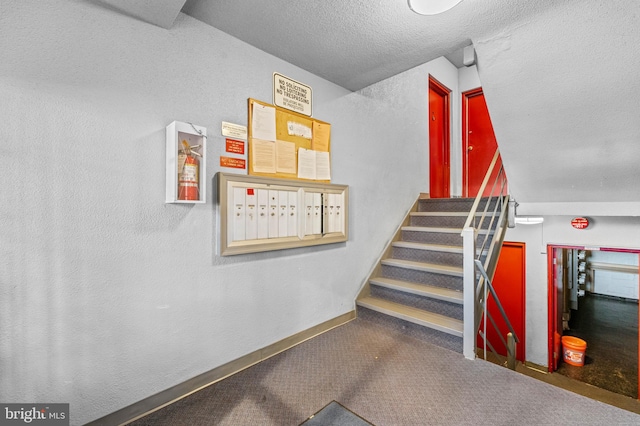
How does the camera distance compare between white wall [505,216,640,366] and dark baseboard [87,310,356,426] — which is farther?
white wall [505,216,640,366]

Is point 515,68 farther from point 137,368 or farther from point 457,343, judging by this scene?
point 137,368

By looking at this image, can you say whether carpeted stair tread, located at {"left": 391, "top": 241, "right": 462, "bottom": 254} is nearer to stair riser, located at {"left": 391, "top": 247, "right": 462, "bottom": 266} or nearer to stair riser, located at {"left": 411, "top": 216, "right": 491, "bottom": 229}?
stair riser, located at {"left": 391, "top": 247, "right": 462, "bottom": 266}

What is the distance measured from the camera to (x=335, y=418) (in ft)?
4.76

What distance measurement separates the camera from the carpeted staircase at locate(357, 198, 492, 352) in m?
2.30

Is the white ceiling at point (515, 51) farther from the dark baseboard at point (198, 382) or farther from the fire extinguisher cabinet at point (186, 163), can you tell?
the dark baseboard at point (198, 382)

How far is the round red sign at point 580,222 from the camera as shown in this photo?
350cm

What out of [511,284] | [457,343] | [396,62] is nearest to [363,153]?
[396,62]

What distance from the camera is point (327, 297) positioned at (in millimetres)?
2479

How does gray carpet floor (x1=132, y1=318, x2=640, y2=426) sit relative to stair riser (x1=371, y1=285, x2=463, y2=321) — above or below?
below

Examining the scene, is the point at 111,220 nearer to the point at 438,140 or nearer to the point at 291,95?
the point at 291,95

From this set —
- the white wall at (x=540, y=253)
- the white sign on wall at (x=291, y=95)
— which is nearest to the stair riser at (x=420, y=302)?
the white sign on wall at (x=291, y=95)

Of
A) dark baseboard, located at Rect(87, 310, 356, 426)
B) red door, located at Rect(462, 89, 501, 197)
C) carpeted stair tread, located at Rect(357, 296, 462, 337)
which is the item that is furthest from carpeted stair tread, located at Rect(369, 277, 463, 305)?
red door, located at Rect(462, 89, 501, 197)

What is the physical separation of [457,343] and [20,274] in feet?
8.47

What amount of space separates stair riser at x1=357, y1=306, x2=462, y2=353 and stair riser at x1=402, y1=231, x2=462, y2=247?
1.02 meters
